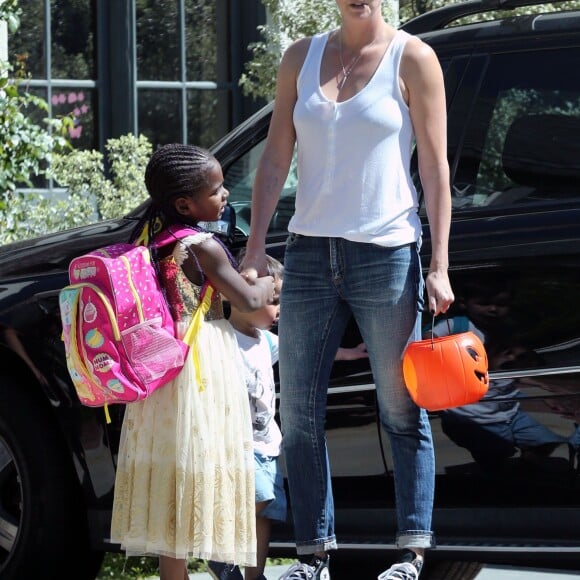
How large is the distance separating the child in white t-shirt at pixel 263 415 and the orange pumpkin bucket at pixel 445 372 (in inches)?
17.6

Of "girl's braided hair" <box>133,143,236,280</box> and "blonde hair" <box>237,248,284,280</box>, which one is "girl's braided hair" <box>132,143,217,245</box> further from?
"blonde hair" <box>237,248,284,280</box>

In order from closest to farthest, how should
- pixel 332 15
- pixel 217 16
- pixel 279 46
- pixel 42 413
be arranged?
pixel 42 413
pixel 332 15
pixel 279 46
pixel 217 16

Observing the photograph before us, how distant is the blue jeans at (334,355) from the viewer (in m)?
4.04

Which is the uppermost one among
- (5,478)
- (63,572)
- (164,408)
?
(164,408)

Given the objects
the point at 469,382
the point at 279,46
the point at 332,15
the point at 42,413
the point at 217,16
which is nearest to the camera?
the point at 469,382

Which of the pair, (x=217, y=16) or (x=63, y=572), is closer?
(x=63, y=572)

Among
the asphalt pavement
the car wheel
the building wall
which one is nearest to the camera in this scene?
the car wheel

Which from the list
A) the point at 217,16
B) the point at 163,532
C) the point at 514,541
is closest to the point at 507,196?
the point at 514,541

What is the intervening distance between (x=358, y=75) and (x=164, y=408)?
1.07 metres

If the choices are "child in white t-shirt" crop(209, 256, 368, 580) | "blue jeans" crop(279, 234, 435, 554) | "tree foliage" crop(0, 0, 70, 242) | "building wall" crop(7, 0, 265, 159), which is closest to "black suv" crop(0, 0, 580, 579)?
"child in white t-shirt" crop(209, 256, 368, 580)

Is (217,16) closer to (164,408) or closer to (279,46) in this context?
(279,46)

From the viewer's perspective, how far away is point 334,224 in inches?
158

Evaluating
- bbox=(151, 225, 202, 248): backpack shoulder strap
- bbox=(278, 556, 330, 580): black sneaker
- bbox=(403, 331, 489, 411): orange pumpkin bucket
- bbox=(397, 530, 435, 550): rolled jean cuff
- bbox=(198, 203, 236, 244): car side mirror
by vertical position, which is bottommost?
bbox=(278, 556, 330, 580): black sneaker

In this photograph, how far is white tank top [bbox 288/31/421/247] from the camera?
397 cm
